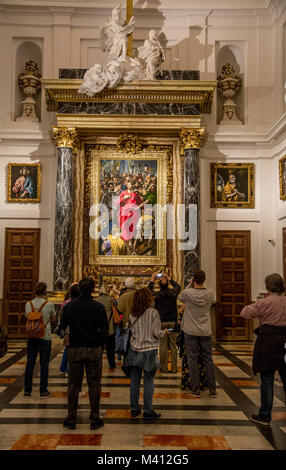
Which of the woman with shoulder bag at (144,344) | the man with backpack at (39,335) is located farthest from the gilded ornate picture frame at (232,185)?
the woman with shoulder bag at (144,344)

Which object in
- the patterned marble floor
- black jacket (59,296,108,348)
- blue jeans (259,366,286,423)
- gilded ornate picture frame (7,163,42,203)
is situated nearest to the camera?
the patterned marble floor

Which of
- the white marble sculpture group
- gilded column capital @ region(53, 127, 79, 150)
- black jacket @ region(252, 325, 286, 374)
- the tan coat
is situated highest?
the white marble sculpture group

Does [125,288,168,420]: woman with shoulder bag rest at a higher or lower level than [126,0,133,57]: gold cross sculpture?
lower

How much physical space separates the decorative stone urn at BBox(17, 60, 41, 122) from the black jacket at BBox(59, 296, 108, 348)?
31.3 ft

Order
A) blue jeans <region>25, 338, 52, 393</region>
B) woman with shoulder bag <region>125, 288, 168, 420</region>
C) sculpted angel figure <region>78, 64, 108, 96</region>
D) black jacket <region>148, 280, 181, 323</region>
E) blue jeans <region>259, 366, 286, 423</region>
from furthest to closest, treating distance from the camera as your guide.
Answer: sculpted angel figure <region>78, 64, 108, 96</region>, black jacket <region>148, 280, 181, 323</region>, blue jeans <region>25, 338, 52, 393</region>, woman with shoulder bag <region>125, 288, 168, 420</region>, blue jeans <region>259, 366, 286, 423</region>

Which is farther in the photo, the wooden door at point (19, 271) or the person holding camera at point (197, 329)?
the wooden door at point (19, 271)

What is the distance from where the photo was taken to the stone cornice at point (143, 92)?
1167cm

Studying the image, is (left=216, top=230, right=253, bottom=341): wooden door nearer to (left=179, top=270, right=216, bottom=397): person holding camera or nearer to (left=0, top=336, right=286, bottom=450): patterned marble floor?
(left=0, top=336, right=286, bottom=450): patterned marble floor

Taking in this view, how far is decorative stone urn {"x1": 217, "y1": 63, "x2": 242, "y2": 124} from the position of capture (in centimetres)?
1326

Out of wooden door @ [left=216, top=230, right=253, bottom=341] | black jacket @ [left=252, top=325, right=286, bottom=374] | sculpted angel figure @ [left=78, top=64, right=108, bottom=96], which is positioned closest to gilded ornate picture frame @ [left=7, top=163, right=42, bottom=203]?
sculpted angel figure @ [left=78, top=64, right=108, bottom=96]

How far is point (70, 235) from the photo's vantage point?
38.9 feet

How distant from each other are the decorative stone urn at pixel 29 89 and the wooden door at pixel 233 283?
631cm

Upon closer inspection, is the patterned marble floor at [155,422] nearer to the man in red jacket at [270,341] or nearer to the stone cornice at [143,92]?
the man in red jacket at [270,341]

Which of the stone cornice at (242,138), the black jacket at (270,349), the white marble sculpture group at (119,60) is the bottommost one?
the black jacket at (270,349)
